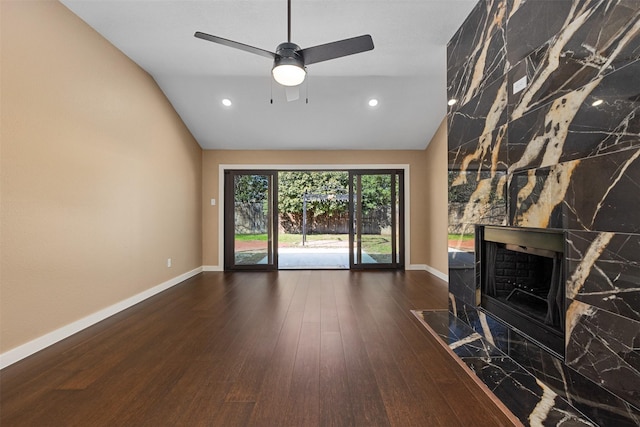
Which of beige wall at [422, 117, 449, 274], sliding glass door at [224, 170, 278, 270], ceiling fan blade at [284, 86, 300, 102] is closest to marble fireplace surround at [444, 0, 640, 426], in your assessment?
ceiling fan blade at [284, 86, 300, 102]

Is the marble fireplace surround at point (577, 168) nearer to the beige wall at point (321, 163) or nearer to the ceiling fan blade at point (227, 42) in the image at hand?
the ceiling fan blade at point (227, 42)

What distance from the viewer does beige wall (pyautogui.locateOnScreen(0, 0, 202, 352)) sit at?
2219mm

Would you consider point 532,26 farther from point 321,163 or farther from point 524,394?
point 321,163

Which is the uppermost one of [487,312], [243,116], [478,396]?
[243,116]

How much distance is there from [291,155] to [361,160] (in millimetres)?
1331

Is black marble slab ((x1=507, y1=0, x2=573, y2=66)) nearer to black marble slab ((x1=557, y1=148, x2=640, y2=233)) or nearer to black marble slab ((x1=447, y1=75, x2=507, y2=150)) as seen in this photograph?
black marble slab ((x1=447, y1=75, x2=507, y2=150))

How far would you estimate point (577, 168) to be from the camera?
5.51ft

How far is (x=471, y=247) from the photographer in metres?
2.86

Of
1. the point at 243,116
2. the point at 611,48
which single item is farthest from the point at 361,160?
the point at 611,48

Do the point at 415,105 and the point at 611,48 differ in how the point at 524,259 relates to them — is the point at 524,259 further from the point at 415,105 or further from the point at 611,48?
the point at 415,105

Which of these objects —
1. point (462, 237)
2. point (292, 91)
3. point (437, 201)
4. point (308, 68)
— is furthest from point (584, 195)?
point (437, 201)

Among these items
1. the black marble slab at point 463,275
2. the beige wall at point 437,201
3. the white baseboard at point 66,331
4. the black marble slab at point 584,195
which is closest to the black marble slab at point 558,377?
the black marble slab at point 463,275

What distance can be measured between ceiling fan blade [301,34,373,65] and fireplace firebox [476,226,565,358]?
5.80 ft

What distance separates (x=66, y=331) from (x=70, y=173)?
1.38m
